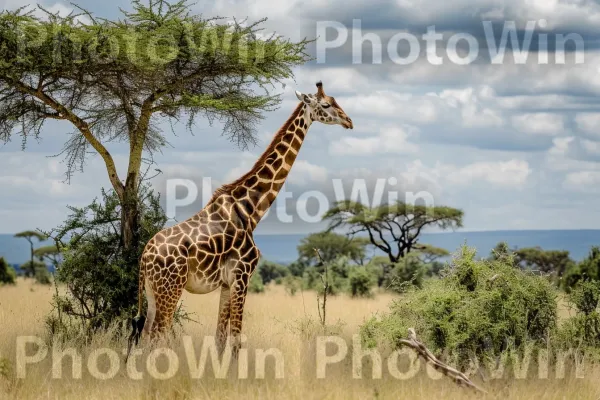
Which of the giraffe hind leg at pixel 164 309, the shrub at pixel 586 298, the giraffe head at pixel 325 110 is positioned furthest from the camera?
the shrub at pixel 586 298

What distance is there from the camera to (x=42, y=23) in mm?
14727

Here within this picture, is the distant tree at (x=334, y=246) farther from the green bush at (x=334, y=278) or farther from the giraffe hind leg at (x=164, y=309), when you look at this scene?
the giraffe hind leg at (x=164, y=309)

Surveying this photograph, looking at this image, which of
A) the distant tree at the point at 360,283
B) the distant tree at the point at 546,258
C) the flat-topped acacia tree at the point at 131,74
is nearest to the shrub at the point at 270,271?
the distant tree at the point at 546,258

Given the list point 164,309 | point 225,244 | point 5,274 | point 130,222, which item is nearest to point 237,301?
point 225,244

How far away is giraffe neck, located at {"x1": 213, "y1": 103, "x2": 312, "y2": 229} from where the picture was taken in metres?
12.0

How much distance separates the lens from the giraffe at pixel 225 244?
11320 millimetres

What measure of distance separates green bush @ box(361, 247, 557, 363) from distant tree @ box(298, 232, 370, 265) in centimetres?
2947

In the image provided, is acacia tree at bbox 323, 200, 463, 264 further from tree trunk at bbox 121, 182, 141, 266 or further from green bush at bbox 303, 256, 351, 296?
tree trunk at bbox 121, 182, 141, 266

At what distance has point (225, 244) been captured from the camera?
1158 centimetres

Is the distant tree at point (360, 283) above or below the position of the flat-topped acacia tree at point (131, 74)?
below

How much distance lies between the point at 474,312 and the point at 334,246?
31.6 m

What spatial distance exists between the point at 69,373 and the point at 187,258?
2.28 meters

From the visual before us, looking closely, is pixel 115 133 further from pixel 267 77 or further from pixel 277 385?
pixel 277 385

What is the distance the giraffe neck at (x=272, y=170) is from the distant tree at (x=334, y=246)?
97.4ft
